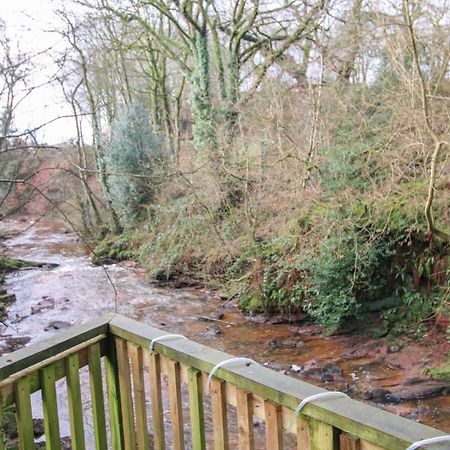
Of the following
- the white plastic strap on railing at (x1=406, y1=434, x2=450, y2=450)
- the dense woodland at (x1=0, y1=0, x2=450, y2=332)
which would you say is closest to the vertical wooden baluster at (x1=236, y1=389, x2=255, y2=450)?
the white plastic strap on railing at (x1=406, y1=434, x2=450, y2=450)

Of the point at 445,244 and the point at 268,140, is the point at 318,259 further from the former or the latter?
the point at 268,140

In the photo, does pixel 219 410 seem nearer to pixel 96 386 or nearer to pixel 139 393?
pixel 139 393

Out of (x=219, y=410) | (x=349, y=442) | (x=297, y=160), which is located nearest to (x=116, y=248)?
(x=297, y=160)

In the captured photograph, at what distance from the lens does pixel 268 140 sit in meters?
9.42

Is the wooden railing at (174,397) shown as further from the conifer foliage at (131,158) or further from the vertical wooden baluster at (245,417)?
the conifer foliage at (131,158)

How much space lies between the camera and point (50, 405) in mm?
2023

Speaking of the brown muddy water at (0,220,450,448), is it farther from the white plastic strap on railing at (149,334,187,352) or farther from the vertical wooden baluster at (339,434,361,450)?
the vertical wooden baluster at (339,434,361,450)

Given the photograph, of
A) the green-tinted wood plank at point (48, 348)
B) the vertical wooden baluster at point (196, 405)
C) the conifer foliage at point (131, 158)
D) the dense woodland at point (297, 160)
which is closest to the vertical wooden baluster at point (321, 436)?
the vertical wooden baluster at point (196, 405)

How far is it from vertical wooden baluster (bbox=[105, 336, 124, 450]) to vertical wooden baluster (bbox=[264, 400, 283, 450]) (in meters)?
0.96

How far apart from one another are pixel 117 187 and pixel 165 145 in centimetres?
227

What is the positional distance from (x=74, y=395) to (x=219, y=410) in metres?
0.72

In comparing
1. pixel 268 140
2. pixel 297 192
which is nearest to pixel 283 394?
pixel 297 192

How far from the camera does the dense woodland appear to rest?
579 cm

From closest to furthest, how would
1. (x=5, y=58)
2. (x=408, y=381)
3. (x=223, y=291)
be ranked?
(x=5, y=58), (x=408, y=381), (x=223, y=291)
